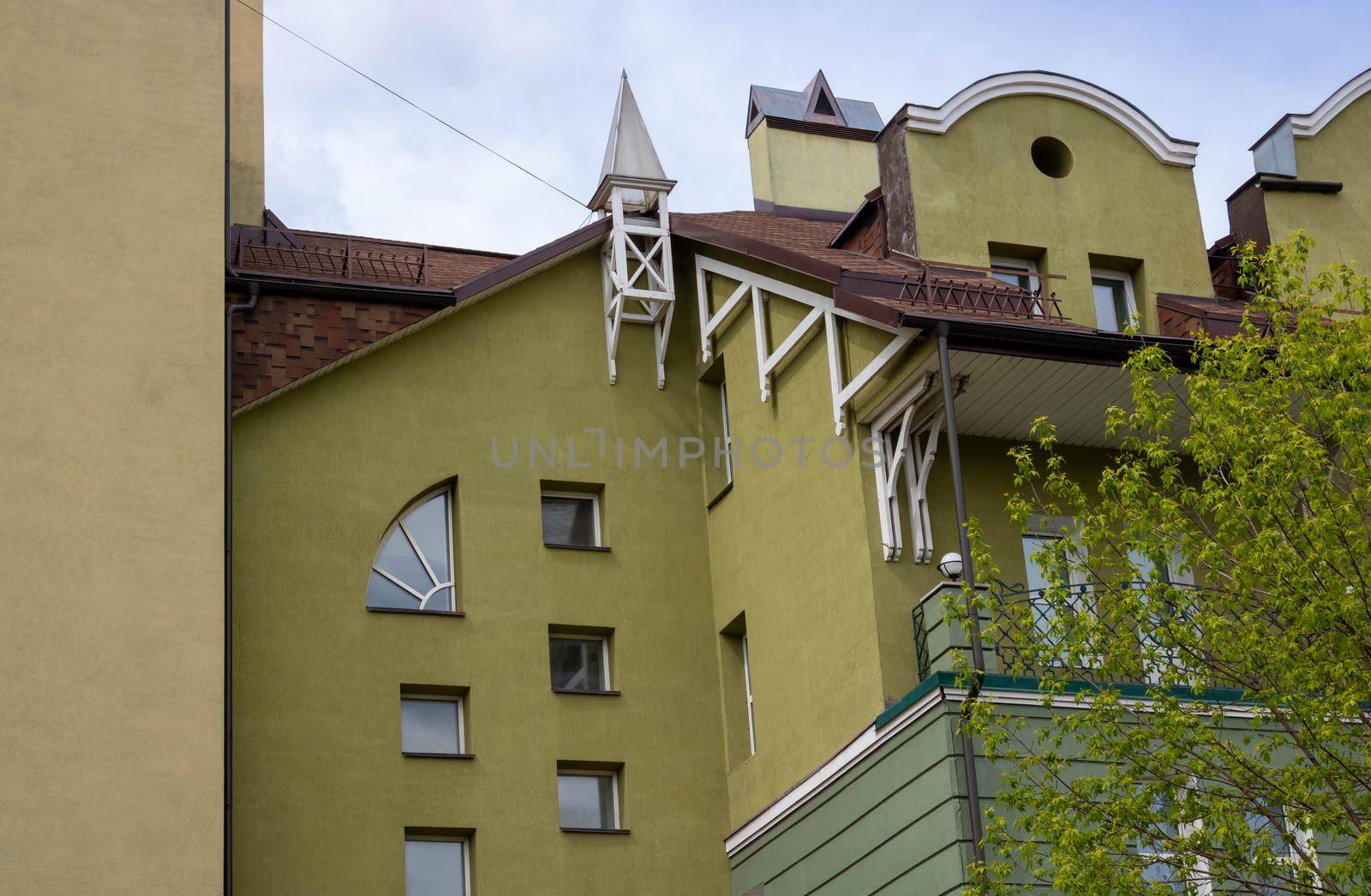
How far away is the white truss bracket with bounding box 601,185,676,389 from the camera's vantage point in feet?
78.0

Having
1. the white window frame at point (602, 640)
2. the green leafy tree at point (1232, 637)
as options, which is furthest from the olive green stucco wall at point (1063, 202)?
the white window frame at point (602, 640)

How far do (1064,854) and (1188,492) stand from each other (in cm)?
356

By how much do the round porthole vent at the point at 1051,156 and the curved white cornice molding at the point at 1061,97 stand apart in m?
0.58

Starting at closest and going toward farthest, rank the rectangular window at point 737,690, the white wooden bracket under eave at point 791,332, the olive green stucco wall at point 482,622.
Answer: the white wooden bracket under eave at point 791,332 → the olive green stucco wall at point 482,622 → the rectangular window at point 737,690

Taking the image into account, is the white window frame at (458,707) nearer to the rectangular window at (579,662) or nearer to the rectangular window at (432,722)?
the rectangular window at (432,722)

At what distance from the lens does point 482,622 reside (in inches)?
870

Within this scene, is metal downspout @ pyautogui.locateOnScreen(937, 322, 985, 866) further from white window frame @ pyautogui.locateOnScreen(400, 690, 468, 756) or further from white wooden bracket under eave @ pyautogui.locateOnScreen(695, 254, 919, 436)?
white window frame @ pyautogui.locateOnScreen(400, 690, 468, 756)

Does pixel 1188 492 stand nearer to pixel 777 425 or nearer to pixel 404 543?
pixel 777 425

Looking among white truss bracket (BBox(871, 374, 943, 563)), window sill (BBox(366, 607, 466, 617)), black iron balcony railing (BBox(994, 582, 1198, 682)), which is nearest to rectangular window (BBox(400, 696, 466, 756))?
window sill (BBox(366, 607, 466, 617))

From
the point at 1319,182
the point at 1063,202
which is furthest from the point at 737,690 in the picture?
the point at 1319,182

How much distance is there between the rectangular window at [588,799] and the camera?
2183 centimetres
